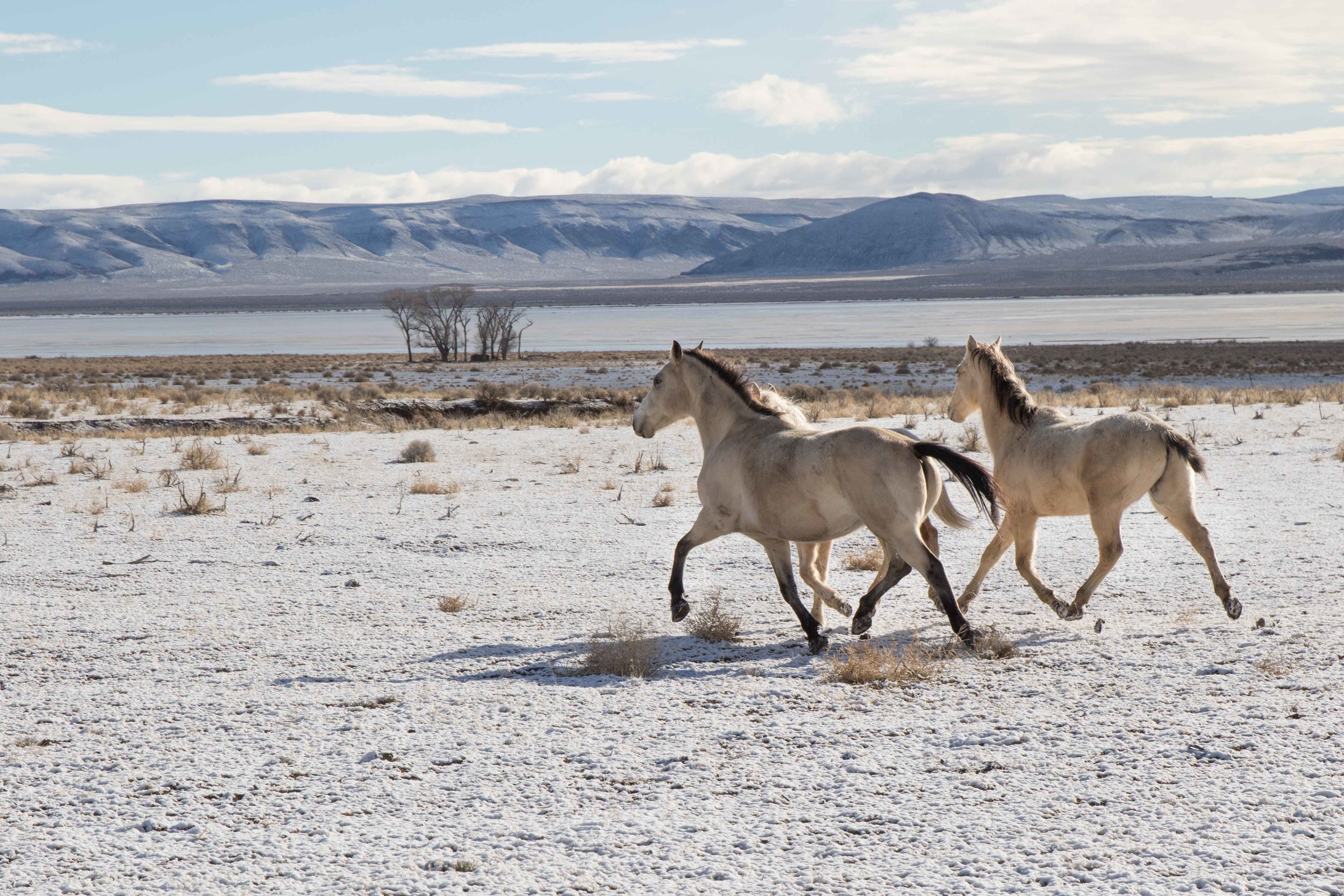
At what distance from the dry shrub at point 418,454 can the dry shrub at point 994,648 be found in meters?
11.6

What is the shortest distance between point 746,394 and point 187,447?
1397cm

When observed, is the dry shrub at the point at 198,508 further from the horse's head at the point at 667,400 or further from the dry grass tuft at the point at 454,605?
the horse's head at the point at 667,400

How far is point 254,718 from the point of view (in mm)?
5836

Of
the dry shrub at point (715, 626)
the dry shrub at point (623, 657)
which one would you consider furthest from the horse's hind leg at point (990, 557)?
the dry shrub at point (623, 657)

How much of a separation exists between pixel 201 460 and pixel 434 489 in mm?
4462

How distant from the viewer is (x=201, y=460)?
16656 millimetres

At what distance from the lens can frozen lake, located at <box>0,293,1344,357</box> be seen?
72312mm

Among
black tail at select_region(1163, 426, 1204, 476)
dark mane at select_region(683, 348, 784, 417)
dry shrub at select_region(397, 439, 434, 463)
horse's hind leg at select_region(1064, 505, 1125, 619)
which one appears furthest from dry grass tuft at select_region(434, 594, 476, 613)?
dry shrub at select_region(397, 439, 434, 463)

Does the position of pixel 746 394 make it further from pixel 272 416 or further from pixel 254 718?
pixel 272 416

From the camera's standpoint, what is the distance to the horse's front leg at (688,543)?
282 inches

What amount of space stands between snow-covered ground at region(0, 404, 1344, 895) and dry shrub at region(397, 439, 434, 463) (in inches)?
260

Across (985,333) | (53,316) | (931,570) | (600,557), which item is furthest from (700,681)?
(53,316)

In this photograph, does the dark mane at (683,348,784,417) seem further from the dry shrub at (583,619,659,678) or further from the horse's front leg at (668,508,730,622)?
the dry shrub at (583,619,659,678)

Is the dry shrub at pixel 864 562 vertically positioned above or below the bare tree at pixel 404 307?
below
